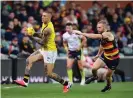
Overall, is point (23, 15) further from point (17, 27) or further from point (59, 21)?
point (59, 21)

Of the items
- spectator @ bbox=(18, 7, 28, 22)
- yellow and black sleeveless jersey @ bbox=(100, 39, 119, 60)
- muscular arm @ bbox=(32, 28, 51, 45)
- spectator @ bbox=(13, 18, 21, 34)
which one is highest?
spectator @ bbox=(18, 7, 28, 22)

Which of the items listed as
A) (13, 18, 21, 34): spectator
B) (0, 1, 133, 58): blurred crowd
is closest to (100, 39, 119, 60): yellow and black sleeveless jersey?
(0, 1, 133, 58): blurred crowd

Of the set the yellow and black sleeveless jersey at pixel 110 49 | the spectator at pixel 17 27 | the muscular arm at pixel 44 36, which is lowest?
the yellow and black sleeveless jersey at pixel 110 49

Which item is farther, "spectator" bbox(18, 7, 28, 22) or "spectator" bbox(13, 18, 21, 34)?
"spectator" bbox(18, 7, 28, 22)

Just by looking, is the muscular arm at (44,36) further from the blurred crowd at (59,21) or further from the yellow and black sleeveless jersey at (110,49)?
the blurred crowd at (59,21)

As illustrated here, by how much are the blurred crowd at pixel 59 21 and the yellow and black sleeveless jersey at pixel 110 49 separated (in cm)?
632

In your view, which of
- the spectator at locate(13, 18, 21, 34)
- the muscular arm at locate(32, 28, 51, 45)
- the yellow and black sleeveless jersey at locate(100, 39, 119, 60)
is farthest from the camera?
the spectator at locate(13, 18, 21, 34)

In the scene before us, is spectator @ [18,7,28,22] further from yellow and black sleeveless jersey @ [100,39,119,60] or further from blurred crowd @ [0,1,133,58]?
yellow and black sleeveless jersey @ [100,39,119,60]

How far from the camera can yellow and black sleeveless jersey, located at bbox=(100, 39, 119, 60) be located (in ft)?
46.9

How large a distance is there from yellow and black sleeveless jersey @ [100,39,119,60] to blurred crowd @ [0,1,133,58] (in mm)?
6317

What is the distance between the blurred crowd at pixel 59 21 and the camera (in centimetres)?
2067

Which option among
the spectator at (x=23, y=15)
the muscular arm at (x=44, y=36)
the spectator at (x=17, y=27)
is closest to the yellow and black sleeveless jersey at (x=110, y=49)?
the muscular arm at (x=44, y=36)

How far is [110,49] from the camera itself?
14430 millimetres

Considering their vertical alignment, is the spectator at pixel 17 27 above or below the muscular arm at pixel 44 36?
above
